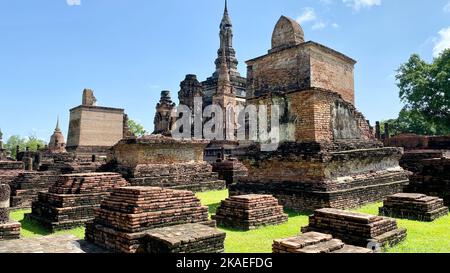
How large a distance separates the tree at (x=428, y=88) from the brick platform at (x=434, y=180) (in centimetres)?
2304

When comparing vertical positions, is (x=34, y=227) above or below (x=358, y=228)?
below

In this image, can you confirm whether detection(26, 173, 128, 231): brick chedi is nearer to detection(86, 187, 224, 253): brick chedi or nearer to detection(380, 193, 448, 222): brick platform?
detection(86, 187, 224, 253): brick chedi

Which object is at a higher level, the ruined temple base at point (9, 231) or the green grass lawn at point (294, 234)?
the ruined temple base at point (9, 231)

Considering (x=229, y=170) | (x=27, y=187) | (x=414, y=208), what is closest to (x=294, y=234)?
(x=414, y=208)

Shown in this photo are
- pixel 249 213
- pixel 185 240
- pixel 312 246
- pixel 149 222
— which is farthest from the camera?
pixel 249 213

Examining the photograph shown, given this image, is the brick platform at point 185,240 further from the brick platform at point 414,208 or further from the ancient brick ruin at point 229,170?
the ancient brick ruin at point 229,170

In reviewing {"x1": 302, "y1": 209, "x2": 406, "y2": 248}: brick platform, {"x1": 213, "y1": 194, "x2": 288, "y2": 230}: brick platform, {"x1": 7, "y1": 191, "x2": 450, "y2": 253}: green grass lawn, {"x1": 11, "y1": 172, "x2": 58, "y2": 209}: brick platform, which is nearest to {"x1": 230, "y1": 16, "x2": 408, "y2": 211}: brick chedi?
{"x1": 7, "y1": 191, "x2": 450, "y2": 253}: green grass lawn

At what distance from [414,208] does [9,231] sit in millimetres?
7857

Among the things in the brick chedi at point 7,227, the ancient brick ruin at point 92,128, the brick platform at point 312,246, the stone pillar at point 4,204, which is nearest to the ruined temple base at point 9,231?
the brick chedi at point 7,227

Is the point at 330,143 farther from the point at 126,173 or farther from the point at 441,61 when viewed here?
the point at 441,61

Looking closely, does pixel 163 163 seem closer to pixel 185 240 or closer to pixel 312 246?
pixel 185 240

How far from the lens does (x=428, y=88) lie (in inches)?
1155

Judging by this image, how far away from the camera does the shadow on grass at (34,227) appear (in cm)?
681
